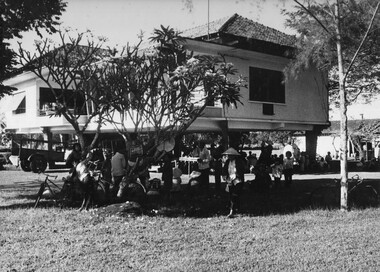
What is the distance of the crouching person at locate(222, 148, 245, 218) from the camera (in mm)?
9539

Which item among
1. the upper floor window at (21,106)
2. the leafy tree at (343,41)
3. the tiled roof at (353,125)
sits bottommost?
the tiled roof at (353,125)

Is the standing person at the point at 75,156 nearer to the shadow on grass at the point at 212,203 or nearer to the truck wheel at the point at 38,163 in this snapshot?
the shadow on grass at the point at 212,203

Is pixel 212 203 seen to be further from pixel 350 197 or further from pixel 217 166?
pixel 350 197

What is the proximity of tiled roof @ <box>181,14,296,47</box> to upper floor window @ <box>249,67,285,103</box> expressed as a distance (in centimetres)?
144

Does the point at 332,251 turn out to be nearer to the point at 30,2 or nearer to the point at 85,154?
the point at 85,154

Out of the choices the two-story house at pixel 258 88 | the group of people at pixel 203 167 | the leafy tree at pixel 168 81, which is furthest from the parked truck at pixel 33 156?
the leafy tree at pixel 168 81

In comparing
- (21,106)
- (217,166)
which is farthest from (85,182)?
(21,106)

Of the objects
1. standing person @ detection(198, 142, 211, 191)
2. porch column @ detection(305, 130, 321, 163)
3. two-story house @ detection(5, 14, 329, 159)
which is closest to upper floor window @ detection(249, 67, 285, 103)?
two-story house @ detection(5, 14, 329, 159)

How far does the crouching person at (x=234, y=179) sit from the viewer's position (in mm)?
9539

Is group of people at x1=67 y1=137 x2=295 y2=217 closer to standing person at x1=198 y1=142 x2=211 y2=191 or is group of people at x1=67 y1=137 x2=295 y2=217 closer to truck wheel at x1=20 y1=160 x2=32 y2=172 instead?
standing person at x1=198 y1=142 x2=211 y2=191

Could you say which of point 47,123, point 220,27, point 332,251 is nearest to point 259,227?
point 332,251

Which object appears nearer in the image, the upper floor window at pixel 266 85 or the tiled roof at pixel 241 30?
the tiled roof at pixel 241 30

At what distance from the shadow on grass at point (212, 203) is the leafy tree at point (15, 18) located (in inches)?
134

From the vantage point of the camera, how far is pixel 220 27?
19.8 metres
